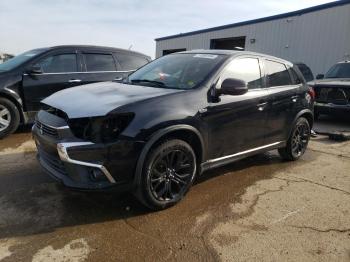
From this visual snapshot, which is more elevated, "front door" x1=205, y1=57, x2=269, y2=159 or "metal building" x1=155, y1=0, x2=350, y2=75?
"metal building" x1=155, y1=0, x2=350, y2=75

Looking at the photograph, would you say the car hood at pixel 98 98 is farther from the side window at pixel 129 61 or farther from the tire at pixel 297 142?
the side window at pixel 129 61

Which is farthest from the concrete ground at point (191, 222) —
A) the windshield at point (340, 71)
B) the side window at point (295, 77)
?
the windshield at point (340, 71)

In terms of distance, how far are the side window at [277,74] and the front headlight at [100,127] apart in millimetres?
2582

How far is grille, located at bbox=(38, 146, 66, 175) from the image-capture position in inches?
139

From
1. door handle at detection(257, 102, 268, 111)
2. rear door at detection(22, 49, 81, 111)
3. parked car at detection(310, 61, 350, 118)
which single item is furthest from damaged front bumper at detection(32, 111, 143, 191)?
parked car at detection(310, 61, 350, 118)

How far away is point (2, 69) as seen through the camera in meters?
6.77

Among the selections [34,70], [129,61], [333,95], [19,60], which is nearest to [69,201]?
[34,70]

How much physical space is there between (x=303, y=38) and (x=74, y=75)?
14.3 metres

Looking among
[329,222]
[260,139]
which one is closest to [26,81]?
[260,139]

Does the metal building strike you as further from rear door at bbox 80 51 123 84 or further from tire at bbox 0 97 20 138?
tire at bbox 0 97 20 138

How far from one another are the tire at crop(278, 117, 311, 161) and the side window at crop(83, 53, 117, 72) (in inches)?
157

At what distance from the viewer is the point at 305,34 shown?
18125 millimetres

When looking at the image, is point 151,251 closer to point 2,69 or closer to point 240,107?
point 240,107

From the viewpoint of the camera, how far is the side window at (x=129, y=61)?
26.1 ft
